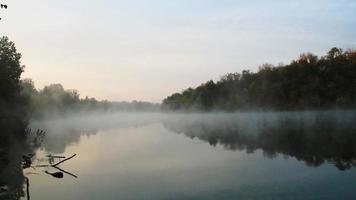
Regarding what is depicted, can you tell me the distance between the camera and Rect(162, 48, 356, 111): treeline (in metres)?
122

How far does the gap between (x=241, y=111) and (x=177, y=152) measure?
425 ft

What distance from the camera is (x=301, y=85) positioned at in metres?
134

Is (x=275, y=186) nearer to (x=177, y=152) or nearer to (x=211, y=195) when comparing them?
(x=211, y=195)

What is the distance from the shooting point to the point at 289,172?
26844mm

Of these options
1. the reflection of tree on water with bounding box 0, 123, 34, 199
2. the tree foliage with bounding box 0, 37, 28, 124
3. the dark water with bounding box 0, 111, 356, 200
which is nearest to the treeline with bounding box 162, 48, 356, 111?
the dark water with bounding box 0, 111, 356, 200

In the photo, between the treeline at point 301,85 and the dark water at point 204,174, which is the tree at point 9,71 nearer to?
the dark water at point 204,174

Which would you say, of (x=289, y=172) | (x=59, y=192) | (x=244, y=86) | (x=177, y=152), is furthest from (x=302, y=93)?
(x=59, y=192)

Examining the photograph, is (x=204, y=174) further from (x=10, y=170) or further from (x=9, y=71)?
(x=9, y=71)

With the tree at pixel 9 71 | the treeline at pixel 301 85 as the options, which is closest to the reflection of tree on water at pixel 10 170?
the tree at pixel 9 71

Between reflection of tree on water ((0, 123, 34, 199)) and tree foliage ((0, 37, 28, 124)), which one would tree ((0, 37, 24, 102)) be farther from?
reflection of tree on water ((0, 123, 34, 199))

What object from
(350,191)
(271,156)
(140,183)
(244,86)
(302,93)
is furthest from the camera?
(244,86)

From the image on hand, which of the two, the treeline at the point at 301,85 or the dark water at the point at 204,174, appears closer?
the dark water at the point at 204,174

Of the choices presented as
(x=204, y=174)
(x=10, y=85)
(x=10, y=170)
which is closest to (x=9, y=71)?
(x=10, y=85)

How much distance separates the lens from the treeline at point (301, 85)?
122m
